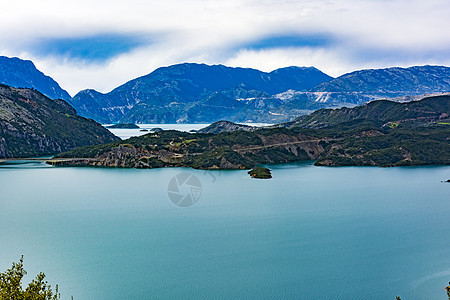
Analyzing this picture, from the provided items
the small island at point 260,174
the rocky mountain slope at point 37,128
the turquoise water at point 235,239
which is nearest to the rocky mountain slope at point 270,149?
the small island at point 260,174

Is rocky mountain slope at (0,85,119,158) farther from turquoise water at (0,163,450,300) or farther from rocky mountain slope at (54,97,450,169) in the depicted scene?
turquoise water at (0,163,450,300)

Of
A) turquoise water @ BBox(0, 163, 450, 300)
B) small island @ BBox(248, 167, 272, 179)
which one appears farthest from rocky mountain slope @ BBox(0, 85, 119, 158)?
small island @ BBox(248, 167, 272, 179)

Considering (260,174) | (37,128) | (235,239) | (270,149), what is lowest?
(235,239)

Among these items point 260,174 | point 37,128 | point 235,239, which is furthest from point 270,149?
point 235,239

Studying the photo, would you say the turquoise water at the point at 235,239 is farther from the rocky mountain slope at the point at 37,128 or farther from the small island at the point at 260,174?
the rocky mountain slope at the point at 37,128

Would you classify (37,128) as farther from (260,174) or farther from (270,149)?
(260,174)
